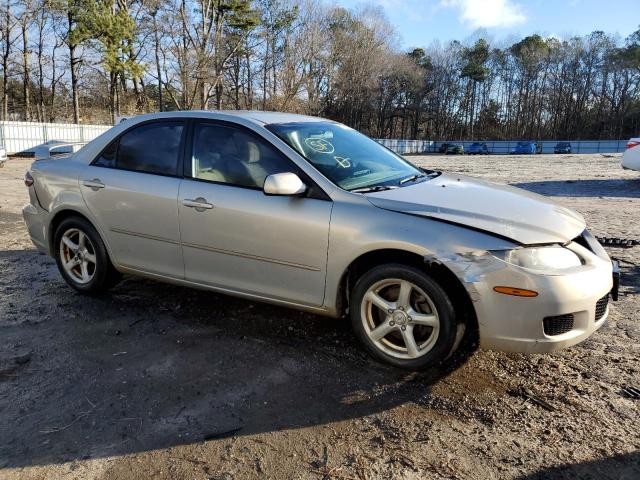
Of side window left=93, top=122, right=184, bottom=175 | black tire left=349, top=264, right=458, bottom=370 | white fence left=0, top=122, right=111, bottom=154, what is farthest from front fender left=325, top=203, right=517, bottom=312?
white fence left=0, top=122, right=111, bottom=154

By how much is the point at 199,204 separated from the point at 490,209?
2.01m

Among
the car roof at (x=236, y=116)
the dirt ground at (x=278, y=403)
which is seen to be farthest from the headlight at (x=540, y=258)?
the car roof at (x=236, y=116)

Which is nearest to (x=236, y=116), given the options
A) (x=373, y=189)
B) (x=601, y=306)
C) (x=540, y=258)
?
(x=373, y=189)

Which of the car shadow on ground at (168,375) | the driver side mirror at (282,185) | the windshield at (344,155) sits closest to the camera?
the car shadow on ground at (168,375)

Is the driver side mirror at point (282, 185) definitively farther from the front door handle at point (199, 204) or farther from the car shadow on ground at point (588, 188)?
the car shadow on ground at point (588, 188)

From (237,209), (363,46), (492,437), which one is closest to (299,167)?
(237,209)

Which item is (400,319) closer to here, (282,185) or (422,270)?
(422,270)

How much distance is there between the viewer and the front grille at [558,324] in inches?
109

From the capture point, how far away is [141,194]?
13.0 ft

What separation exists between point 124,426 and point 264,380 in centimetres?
82

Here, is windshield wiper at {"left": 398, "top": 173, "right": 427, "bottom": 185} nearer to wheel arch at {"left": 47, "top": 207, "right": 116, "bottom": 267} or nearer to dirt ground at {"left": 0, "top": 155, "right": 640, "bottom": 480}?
dirt ground at {"left": 0, "top": 155, "right": 640, "bottom": 480}

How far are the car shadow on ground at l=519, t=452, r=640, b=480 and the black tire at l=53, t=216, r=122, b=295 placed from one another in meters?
3.59

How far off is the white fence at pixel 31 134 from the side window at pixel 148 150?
23.3 m

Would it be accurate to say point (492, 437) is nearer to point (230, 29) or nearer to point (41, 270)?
point (41, 270)
